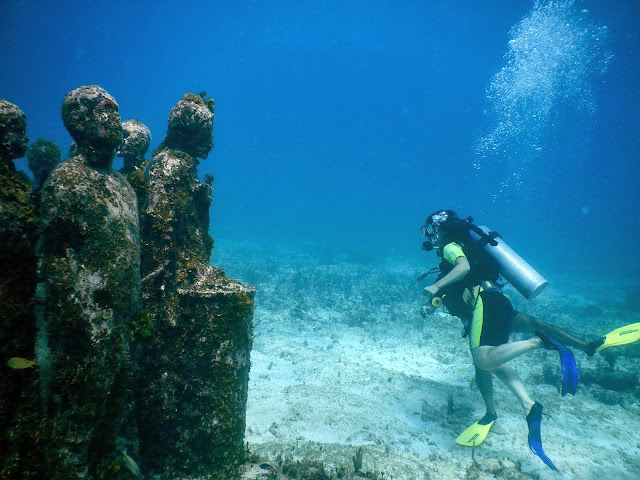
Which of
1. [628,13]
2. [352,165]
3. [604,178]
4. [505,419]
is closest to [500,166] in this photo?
[604,178]

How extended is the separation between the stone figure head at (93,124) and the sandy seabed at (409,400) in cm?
449

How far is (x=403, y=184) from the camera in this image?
173625 millimetres

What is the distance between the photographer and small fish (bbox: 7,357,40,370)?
1676 mm

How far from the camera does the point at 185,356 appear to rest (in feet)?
10.0

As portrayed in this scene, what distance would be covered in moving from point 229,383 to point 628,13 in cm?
6752

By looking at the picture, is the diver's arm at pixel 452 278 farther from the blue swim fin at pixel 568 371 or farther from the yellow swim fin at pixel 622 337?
the yellow swim fin at pixel 622 337

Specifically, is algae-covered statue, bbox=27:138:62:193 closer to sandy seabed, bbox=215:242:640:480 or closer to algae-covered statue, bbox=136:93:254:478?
algae-covered statue, bbox=136:93:254:478

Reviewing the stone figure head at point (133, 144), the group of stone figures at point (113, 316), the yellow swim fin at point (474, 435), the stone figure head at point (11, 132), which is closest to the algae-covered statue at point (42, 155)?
the stone figure head at point (133, 144)

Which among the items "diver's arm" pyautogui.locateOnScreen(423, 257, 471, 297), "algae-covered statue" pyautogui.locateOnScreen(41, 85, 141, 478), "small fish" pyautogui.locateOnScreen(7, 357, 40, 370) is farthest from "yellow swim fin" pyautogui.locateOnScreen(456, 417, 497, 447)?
"small fish" pyautogui.locateOnScreen(7, 357, 40, 370)

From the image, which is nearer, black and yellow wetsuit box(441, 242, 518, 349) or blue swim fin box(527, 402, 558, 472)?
blue swim fin box(527, 402, 558, 472)

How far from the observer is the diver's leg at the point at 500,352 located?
568 cm

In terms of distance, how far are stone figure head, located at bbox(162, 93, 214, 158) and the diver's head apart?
521 cm

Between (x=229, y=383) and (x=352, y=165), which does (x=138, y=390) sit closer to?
(x=229, y=383)

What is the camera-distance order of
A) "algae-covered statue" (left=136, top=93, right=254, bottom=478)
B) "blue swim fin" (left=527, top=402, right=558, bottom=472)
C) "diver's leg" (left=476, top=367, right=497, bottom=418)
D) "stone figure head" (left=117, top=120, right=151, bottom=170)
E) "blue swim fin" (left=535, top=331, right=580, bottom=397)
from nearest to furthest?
1. "algae-covered statue" (left=136, top=93, right=254, bottom=478)
2. "stone figure head" (left=117, top=120, right=151, bottom=170)
3. "blue swim fin" (left=527, top=402, right=558, bottom=472)
4. "blue swim fin" (left=535, top=331, right=580, bottom=397)
5. "diver's leg" (left=476, top=367, right=497, bottom=418)
